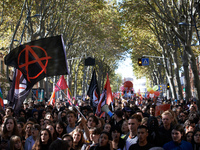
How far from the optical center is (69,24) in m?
27.5

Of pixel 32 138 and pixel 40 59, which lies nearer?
pixel 32 138

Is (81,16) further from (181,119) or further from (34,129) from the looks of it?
(34,129)

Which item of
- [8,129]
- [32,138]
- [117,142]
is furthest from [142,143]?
[8,129]

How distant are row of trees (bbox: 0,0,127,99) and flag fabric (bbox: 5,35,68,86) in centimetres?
477

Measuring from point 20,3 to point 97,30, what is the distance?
46.3 ft

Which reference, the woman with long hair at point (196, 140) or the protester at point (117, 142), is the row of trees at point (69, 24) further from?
the woman with long hair at point (196, 140)

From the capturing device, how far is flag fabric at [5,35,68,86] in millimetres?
7445

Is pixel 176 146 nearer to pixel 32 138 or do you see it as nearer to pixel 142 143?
pixel 142 143

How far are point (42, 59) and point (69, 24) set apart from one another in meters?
20.3

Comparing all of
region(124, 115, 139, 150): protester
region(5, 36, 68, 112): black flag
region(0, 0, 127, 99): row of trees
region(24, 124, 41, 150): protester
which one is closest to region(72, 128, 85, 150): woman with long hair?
region(124, 115, 139, 150): protester

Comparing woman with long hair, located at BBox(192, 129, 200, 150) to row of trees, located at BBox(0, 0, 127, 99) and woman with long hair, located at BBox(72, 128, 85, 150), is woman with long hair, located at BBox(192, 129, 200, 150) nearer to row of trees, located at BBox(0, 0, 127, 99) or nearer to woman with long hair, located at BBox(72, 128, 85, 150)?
woman with long hair, located at BBox(72, 128, 85, 150)

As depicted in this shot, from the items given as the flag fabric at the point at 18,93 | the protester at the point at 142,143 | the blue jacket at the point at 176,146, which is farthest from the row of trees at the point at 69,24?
the protester at the point at 142,143

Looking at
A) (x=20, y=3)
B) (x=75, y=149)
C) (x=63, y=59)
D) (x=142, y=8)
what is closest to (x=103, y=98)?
(x=63, y=59)

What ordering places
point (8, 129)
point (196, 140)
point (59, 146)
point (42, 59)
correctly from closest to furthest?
1. point (59, 146)
2. point (196, 140)
3. point (8, 129)
4. point (42, 59)
